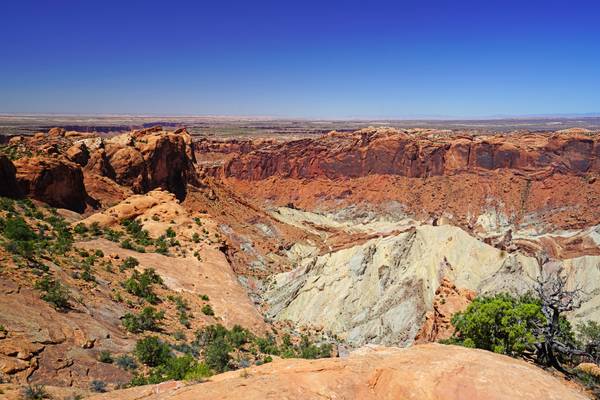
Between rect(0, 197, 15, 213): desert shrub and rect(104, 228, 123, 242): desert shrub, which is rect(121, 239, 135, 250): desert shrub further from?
rect(0, 197, 15, 213): desert shrub

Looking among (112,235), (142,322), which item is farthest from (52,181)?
(142,322)

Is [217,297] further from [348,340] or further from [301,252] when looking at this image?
[301,252]

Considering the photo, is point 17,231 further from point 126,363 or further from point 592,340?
point 592,340

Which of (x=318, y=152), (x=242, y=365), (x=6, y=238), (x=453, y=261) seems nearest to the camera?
(x=242, y=365)

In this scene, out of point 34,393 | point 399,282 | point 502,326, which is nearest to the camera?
point 34,393

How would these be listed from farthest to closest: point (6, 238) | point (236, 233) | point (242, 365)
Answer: point (236, 233), point (6, 238), point (242, 365)

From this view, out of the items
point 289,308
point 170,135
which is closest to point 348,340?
point 289,308

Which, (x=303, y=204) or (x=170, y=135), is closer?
(x=170, y=135)
